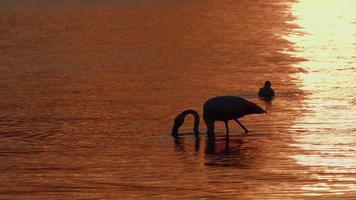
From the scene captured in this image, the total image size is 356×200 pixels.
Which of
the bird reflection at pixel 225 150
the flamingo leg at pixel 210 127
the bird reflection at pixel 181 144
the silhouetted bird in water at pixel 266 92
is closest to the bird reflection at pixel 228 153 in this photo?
the bird reflection at pixel 225 150

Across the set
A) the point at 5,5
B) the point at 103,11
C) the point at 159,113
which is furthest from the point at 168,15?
the point at 159,113

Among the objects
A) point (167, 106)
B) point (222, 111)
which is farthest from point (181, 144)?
point (167, 106)

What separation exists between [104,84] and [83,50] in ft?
26.8

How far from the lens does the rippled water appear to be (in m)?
15.6

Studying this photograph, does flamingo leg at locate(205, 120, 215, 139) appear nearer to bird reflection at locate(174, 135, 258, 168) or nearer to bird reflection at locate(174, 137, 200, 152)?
bird reflection at locate(174, 135, 258, 168)

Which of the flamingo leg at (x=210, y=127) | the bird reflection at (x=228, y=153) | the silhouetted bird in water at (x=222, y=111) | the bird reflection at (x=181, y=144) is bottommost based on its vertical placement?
the bird reflection at (x=228, y=153)

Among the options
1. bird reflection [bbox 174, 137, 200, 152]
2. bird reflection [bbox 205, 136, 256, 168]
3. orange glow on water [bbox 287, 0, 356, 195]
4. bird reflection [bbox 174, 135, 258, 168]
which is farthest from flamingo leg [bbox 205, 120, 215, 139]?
orange glow on water [bbox 287, 0, 356, 195]

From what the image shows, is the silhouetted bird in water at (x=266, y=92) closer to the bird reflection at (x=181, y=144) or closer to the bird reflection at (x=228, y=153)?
the bird reflection at (x=228, y=153)

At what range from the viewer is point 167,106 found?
22.8 metres

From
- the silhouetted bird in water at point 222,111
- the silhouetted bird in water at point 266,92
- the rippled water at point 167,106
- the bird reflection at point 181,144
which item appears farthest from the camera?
the silhouetted bird in water at point 266,92

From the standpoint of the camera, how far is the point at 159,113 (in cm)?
2183

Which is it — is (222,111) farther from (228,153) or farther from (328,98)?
(328,98)

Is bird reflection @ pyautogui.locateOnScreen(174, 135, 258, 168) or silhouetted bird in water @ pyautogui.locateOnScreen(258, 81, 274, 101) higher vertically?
silhouetted bird in water @ pyautogui.locateOnScreen(258, 81, 274, 101)

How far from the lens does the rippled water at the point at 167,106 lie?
51.1 feet
